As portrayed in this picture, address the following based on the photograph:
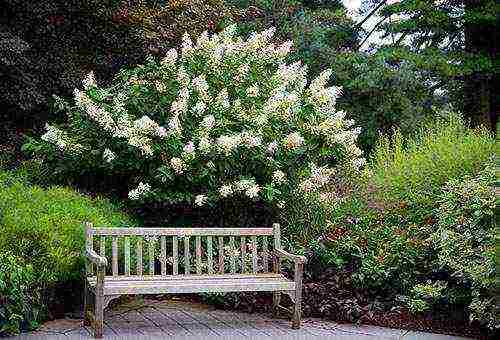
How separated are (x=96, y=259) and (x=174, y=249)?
110 centimetres

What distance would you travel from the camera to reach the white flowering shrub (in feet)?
25.6

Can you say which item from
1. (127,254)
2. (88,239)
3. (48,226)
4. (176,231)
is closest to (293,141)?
(176,231)

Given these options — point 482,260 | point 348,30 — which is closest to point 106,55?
point 482,260

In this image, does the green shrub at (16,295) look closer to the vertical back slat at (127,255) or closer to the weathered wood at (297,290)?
the vertical back slat at (127,255)

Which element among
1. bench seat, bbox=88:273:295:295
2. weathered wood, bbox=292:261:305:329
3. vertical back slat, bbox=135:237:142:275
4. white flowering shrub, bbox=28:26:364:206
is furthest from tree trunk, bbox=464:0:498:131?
vertical back slat, bbox=135:237:142:275

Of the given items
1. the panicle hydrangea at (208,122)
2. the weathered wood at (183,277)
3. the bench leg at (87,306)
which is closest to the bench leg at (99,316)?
the weathered wood at (183,277)

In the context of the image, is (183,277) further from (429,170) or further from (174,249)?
(429,170)

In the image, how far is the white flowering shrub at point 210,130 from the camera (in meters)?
7.80

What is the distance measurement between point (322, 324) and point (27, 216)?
2843 millimetres

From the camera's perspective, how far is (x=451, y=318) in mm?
6973

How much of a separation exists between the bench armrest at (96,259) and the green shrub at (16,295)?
1.50 feet

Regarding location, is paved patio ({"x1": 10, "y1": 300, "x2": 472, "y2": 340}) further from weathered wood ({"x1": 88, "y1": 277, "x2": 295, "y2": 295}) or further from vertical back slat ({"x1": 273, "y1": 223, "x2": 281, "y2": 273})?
vertical back slat ({"x1": 273, "y1": 223, "x2": 281, "y2": 273})

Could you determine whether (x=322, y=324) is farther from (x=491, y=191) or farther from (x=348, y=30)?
(x=348, y=30)

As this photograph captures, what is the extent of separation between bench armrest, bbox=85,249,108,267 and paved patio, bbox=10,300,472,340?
0.59 m
